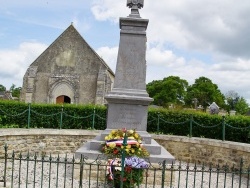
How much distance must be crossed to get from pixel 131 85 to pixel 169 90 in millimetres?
50603

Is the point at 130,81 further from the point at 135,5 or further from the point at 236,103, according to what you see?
the point at 236,103

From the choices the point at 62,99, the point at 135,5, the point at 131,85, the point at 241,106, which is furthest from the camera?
A: the point at 241,106

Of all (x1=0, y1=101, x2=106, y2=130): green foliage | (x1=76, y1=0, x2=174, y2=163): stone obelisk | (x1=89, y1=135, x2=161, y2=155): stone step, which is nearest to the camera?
(x1=89, y1=135, x2=161, y2=155): stone step

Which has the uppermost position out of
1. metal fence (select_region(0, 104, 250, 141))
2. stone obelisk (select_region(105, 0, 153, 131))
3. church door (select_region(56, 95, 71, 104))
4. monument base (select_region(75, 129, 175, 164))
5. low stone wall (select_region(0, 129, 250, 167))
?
stone obelisk (select_region(105, 0, 153, 131))

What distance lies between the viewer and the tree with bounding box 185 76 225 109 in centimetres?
5712

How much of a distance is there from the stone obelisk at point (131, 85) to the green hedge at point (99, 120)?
13.6ft

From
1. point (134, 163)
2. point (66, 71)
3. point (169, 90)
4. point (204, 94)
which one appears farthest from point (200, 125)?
point (169, 90)

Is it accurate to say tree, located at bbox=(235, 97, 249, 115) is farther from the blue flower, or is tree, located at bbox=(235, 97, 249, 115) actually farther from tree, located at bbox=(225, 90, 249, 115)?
the blue flower

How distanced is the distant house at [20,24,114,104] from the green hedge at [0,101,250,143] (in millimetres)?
13637

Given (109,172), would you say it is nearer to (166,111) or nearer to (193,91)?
(166,111)

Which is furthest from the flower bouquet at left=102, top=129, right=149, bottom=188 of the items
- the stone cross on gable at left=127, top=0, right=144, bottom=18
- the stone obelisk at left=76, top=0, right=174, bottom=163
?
the stone cross on gable at left=127, top=0, right=144, bottom=18

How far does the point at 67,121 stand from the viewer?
14328mm

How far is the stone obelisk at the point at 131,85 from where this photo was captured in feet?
30.4

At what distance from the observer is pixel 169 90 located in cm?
5956
